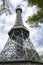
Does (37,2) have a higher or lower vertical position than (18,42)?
higher

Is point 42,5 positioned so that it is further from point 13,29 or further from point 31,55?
point 13,29

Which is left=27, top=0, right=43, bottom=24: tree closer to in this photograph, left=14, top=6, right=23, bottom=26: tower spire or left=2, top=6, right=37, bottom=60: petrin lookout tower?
left=2, top=6, right=37, bottom=60: petrin lookout tower

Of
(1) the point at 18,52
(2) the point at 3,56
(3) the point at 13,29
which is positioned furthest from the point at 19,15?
(2) the point at 3,56

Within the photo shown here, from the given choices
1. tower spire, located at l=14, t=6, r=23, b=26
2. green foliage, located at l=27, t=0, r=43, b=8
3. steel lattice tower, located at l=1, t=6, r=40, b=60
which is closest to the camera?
green foliage, located at l=27, t=0, r=43, b=8

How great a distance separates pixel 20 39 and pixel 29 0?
59.5 ft

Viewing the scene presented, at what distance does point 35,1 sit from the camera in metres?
8.98

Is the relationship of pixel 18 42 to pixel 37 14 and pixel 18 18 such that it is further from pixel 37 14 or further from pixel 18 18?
pixel 37 14

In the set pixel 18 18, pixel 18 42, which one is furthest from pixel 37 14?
pixel 18 18

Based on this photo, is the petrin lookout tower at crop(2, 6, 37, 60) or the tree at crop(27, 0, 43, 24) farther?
the petrin lookout tower at crop(2, 6, 37, 60)

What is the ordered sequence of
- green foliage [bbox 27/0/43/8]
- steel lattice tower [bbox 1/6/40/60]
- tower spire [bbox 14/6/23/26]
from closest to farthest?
1. green foliage [bbox 27/0/43/8]
2. steel lattice tower [bbox 1/6/40/60]
3. tower spire [bbox 14/6/23/26]

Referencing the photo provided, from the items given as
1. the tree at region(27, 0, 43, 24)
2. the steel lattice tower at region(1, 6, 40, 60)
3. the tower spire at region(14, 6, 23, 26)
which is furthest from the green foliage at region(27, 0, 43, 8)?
the tower spire at region(14, 6, 23, 26)

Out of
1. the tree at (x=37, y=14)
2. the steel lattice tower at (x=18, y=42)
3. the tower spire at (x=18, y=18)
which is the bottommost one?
the steel lattice tower at (x=18, y=42)

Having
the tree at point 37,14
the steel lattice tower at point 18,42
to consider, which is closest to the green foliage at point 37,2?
the tree at point 37,14

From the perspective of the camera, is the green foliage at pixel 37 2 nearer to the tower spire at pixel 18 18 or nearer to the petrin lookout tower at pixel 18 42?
the petrin lookout tower at pixel 18 42
